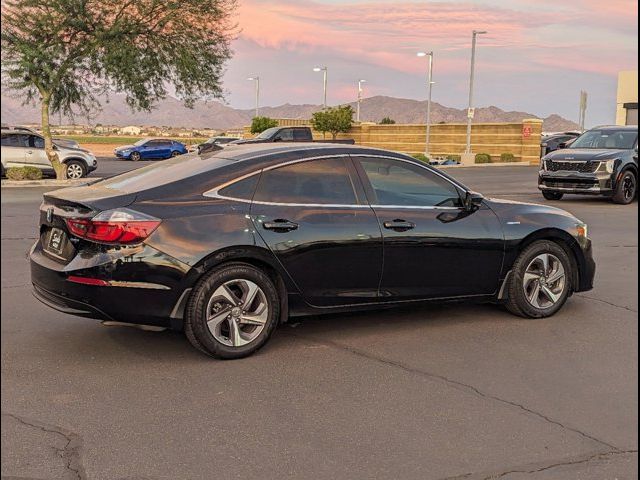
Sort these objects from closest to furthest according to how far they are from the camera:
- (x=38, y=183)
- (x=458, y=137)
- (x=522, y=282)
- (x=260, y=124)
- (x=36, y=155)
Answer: (x=522, y=282) < (x=38, y=183) < (x=36, y=155) < (x=458, y=137) < (x=260, y=124)

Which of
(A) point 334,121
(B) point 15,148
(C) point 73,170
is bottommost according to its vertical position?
(C) point 73,170

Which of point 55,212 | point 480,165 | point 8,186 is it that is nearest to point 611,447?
point 55,212

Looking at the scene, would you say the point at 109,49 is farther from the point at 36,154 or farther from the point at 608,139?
the point at 608,139

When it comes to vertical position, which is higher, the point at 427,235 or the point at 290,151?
the point at 290,151

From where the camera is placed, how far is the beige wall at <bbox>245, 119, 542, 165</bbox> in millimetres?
43281

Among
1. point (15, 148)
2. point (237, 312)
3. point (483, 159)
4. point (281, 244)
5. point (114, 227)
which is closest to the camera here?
point (114, 227)

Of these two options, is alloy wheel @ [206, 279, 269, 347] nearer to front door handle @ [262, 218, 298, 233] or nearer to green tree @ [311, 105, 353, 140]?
front door handle @ [262, 218, 298, 233]

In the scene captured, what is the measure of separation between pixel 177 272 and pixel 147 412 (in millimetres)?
1085

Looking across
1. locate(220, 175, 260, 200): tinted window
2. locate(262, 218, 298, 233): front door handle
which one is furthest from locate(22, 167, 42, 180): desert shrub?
locate(262, 218, 298, 233): front door handle

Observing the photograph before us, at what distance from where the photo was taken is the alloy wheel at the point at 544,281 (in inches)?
263

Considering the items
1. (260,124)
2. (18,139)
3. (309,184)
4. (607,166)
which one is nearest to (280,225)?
(309,184)

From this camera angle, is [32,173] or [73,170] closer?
[32,173]

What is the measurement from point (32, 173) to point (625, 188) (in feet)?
57.0

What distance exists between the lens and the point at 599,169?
56.4 feet
